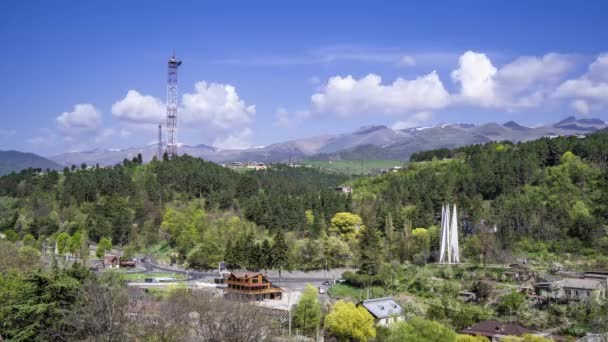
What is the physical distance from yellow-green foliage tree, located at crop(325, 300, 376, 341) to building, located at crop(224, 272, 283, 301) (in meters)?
13.8

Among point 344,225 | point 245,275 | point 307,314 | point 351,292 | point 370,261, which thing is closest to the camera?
point 307,314

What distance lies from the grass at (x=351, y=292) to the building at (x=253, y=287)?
493cm

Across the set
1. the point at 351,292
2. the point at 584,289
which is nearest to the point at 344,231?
the point at 351,292

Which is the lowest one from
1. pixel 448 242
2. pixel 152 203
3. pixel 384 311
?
pixel 384 311

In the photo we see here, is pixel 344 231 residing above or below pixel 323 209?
below

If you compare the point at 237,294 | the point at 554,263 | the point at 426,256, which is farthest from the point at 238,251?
the point at 554,263

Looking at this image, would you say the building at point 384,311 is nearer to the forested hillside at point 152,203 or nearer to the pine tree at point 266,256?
the pine tree at point 266,256

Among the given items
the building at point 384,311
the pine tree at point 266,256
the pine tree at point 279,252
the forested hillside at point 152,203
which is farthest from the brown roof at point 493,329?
the forested hillside at point 152,203

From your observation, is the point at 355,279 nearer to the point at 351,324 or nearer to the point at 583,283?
the point at 351,324

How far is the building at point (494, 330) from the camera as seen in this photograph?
36375 millimetres

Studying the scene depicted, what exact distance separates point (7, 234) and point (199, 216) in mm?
24638

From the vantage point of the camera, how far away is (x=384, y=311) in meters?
42.2

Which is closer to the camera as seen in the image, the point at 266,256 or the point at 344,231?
the point at 266,256

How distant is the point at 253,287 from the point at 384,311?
14.4 meters
